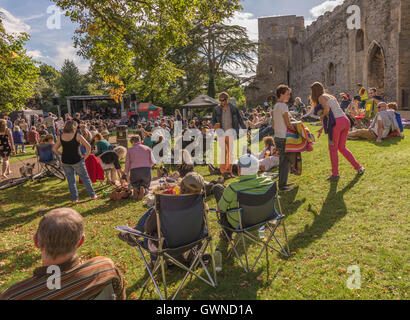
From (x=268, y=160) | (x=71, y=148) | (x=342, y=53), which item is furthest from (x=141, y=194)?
(x=342, y=53)

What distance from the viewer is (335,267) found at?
130 inches

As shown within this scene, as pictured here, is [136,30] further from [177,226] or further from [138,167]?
[177,226]

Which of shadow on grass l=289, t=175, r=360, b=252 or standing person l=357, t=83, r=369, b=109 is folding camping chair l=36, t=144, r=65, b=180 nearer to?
shadow on grass l=289, t=175, r=360, b=252

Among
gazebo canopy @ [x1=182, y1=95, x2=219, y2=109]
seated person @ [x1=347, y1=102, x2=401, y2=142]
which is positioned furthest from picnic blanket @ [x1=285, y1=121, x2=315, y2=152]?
gazebo canopy @ [x1=182, y1=95, x2=219, y2=109]

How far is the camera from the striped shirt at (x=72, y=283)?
1701mm

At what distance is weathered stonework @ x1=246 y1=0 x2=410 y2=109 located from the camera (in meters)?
16.6

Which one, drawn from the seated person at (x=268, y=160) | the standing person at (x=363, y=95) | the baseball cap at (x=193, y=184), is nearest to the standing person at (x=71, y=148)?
the baseball cap at (x=193, y=184)

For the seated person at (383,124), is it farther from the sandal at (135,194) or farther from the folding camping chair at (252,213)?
the sandal at (135,194)

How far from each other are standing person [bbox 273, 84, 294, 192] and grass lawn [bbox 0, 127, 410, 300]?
552mm

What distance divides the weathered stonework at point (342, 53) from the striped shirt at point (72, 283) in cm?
1958

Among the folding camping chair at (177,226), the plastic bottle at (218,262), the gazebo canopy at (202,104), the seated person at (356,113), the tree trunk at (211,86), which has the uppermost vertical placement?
the tree trunk at (211,86)

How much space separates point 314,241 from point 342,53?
81.9 feet

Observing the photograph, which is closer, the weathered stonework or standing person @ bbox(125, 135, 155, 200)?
standing person @ bbox(125, 135, 155, 200)

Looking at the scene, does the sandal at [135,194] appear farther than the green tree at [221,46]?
No
